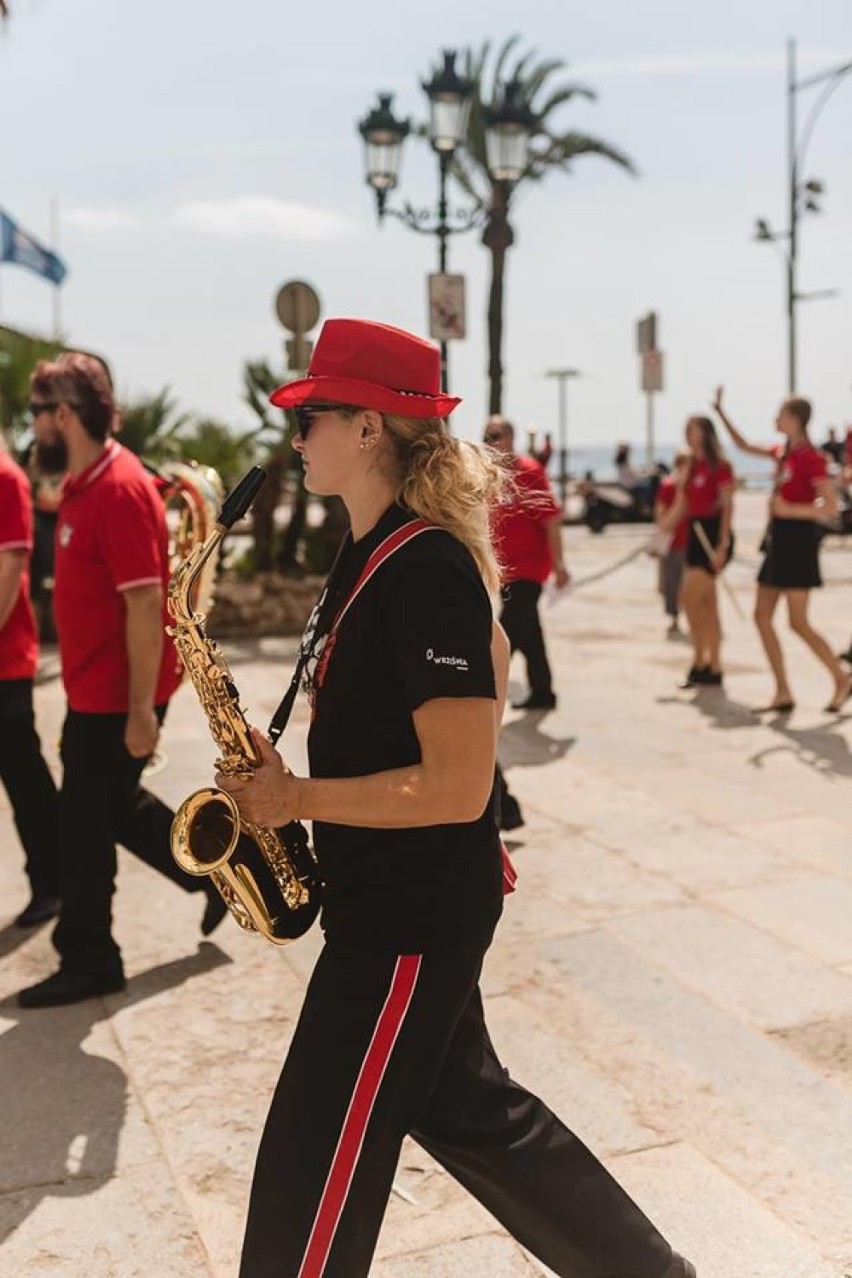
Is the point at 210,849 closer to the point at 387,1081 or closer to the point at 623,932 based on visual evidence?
the point at 387,1081

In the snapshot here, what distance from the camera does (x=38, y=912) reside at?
16.3ft

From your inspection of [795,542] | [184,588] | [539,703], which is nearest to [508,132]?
[795,542]

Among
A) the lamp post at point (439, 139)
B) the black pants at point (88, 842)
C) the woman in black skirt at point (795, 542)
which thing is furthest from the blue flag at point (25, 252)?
the black pants at point (88, 842)

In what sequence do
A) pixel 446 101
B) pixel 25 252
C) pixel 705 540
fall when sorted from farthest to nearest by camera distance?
pixel 25 252 < pixel 446 101 < pixel 705 540

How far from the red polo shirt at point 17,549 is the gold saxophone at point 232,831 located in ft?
7.10

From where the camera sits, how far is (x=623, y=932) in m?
4.75

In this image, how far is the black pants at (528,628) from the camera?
26.4 feet

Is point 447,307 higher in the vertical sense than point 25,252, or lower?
lower

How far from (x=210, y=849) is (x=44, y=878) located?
9.37 feet

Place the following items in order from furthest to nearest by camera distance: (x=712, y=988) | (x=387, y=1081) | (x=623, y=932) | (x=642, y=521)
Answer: (x=642, y=521)
(x=623, y=932)
(x=712, y=988)
(x=387, y=1081)

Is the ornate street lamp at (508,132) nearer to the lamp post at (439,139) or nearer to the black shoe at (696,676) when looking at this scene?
the lamp post at (439,139)

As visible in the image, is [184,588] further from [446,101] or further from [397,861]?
[446,101]

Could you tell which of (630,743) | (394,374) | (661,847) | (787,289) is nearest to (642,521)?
(787,289)

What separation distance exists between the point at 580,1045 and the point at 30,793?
220 centimetres
